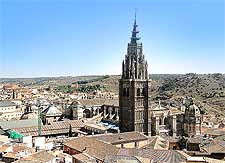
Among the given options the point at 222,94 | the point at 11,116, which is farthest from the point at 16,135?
the point at 222,94

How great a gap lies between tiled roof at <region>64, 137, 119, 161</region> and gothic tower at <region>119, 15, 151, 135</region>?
10203mm

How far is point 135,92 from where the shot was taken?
39438 mm

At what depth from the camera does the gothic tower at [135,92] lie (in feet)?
129

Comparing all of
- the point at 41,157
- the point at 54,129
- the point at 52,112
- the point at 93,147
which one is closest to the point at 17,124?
the point at 54,129

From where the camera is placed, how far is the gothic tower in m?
39.4

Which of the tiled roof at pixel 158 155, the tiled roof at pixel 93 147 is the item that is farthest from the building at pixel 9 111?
the tiled roof at pixel 158 155

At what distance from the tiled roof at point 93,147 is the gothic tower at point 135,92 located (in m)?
10.2

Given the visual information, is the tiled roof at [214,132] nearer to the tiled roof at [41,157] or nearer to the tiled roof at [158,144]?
the tiled roof at [158,144]

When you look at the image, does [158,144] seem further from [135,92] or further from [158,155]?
[135,92]

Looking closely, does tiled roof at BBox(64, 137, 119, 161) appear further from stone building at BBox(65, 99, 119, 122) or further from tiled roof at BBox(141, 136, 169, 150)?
stone building at BBox(65, 99, 119, 122)

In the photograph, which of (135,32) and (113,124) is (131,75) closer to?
(135,32)

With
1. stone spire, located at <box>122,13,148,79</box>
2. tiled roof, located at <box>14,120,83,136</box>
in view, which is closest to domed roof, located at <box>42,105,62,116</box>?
tiled roof, located at <box>14,120,83,136</box>

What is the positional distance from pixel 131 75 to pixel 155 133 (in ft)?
22.7

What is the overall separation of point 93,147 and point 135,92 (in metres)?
13.0
